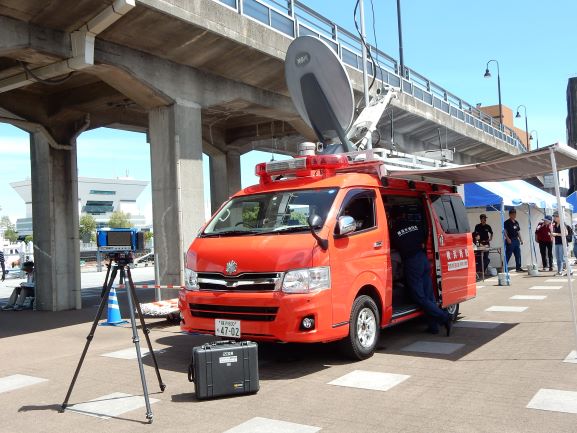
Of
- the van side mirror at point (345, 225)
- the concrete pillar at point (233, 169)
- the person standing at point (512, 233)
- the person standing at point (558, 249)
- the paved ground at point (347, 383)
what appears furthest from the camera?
the concrete pillar at point (233, 169)

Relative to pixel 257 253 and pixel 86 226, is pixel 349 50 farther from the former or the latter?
pixel 86 226

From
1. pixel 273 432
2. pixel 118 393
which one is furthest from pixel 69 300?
pixel 273 432

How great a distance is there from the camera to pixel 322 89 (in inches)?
455

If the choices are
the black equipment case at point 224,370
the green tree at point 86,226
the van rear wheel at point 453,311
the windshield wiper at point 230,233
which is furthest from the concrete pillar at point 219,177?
the green tree at point 86,226

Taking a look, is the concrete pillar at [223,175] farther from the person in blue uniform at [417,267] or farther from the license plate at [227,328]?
the license plate at [227,328]

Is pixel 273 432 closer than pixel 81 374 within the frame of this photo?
Yes

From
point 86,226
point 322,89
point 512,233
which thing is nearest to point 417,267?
point 322,89

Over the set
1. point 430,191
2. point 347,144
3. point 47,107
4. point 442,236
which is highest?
point 47,107

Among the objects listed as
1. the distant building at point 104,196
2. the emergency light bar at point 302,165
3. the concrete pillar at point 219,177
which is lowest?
the emergency light bar at point 302,165

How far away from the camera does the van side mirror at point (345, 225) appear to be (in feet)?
22.1

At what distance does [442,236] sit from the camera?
8.81 meters

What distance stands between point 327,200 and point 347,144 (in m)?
4.46

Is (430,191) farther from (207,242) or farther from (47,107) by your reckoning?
(47,107)

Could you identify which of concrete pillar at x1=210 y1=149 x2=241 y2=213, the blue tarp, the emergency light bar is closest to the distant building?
concrete pillar at x1=210 y1=149 x2=241 y2=213
